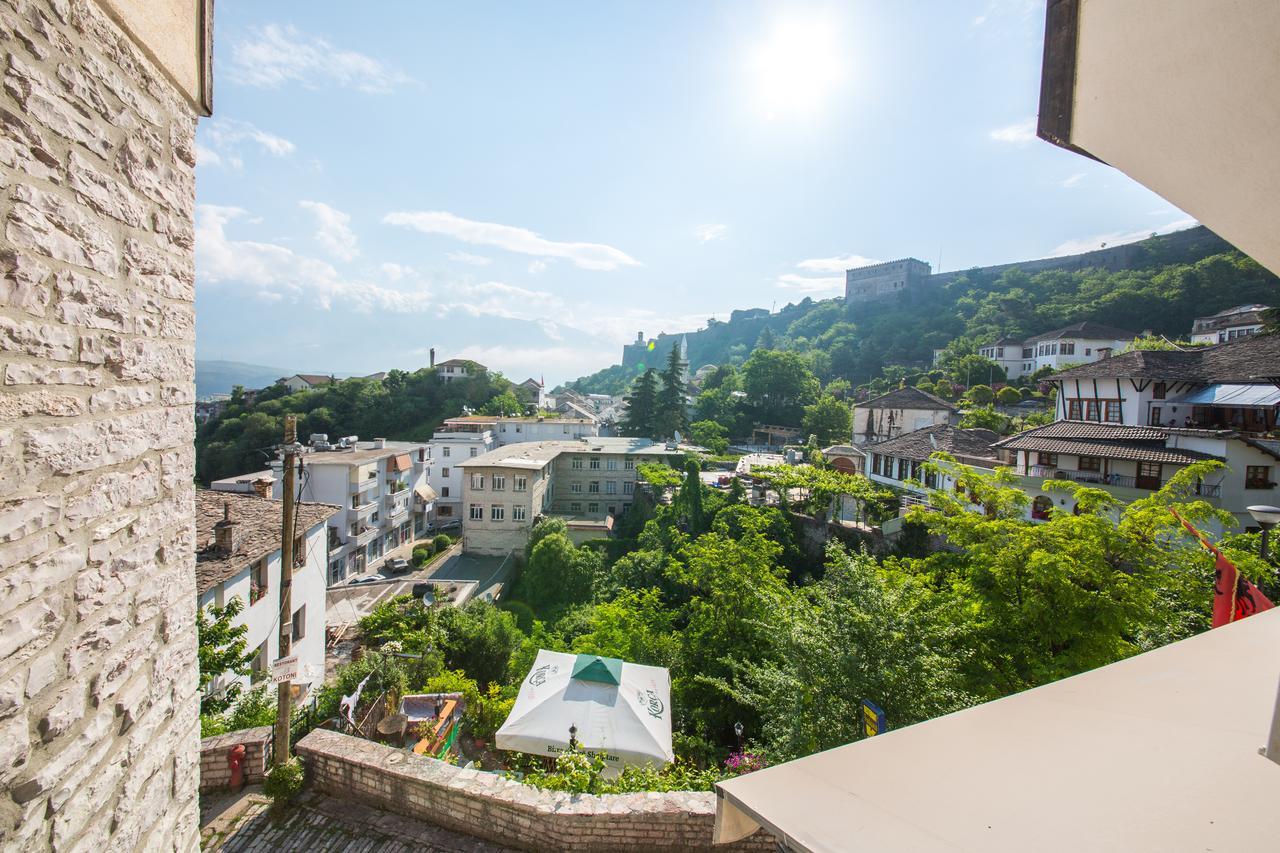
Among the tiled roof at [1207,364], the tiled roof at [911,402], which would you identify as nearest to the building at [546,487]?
the tiled roof at [911,402]

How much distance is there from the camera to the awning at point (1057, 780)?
5.81 feet

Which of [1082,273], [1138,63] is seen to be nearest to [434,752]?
[1138,63]

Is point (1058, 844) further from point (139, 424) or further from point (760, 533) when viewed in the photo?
point (760, 533)

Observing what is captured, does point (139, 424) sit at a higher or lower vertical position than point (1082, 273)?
lower

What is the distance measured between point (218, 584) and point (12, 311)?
392 inches

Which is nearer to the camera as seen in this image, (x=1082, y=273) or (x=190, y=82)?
(x=190, y=82)

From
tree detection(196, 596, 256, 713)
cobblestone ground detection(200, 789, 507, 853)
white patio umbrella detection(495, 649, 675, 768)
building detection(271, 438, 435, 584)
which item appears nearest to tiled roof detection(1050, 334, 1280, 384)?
white patio umbrella detection(495, 649, 675, 768)

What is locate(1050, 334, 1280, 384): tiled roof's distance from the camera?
57.1 ft

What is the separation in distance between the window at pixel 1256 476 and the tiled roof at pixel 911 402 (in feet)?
55.2

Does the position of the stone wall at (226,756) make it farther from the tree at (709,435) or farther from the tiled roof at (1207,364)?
the tree at (709,435)

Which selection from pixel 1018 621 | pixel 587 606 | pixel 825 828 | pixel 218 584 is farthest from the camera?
pixel 587 606

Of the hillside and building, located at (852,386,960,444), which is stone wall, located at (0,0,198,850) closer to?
building, located at (852,386,960,444)

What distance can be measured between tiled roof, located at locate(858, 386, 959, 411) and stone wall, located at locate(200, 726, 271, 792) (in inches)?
1338

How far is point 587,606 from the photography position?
20.2 m
